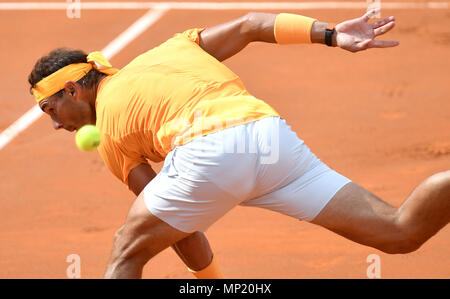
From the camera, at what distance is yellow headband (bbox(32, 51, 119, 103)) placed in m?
4.35

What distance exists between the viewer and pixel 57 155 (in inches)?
300

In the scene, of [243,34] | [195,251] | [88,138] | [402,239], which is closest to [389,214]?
[402,239]

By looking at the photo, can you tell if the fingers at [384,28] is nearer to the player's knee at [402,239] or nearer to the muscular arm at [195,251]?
the player's knee at [402,239]

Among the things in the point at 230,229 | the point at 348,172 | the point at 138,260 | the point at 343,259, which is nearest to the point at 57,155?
the point at 230,229

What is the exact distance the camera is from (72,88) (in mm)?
4367

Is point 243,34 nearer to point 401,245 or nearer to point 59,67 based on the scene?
point 59,67

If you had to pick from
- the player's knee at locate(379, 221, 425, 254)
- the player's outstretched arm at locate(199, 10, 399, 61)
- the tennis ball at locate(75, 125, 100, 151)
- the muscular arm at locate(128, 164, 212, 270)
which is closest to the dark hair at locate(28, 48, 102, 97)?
the tennis ball at locate(75, 125, 100, 151)

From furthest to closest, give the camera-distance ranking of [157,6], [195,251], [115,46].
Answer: [157,6] → [115,46] → [195,251]

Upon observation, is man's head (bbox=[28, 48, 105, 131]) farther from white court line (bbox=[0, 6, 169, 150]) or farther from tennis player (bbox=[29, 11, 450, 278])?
white court line (bbox=[0, 6, 169, 150])

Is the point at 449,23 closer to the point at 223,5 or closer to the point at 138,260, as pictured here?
the point at 223,5

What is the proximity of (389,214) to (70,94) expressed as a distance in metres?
1.74

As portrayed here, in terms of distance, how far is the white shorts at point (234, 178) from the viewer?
3967 mm

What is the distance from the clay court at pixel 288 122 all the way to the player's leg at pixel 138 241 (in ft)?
5.30

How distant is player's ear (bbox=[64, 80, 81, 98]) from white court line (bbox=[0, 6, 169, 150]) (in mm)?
3745
